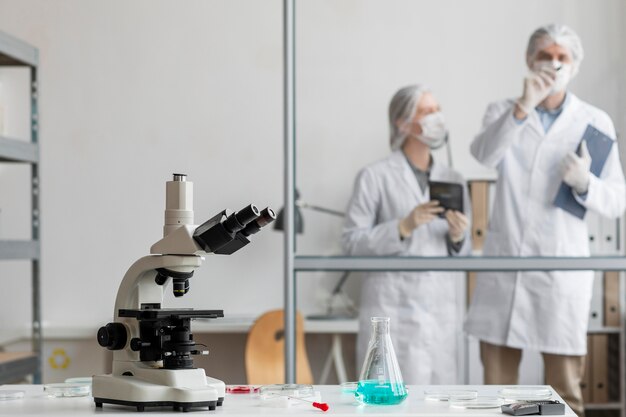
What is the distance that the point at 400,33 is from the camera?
8.71 ft

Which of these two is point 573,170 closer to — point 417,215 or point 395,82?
point 417,215

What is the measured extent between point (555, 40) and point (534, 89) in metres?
0.16

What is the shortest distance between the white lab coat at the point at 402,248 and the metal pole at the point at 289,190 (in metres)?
0.17

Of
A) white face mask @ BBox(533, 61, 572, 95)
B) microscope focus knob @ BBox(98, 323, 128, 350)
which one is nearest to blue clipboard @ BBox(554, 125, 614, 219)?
white face mask @ BBox(533, 61, 572, 95)

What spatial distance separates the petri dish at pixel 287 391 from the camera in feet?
5.07

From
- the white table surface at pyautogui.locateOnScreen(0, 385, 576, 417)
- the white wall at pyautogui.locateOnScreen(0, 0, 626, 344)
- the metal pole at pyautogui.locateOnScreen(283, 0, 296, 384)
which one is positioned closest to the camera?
the white table surface at pyautogui.locateOnScreen(0, 385, 576, 417)

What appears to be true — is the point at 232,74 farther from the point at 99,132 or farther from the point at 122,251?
the point at 122,251

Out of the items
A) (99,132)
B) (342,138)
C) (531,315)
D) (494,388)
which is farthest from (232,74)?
(494,388)

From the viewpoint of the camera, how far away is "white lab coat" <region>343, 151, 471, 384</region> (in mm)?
2629

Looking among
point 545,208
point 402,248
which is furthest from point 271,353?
point 545,208

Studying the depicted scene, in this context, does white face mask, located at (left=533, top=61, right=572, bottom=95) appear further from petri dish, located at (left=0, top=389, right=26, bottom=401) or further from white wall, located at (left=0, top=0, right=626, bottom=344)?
white wall, located at (left=0, top=0, right=626, bottom=344)

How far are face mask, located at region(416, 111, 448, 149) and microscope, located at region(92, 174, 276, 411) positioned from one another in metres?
1.19

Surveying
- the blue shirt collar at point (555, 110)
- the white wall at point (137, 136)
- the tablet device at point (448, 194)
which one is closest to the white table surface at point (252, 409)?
the tablet device at point (448, 194)

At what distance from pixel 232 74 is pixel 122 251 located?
3.43 feet
